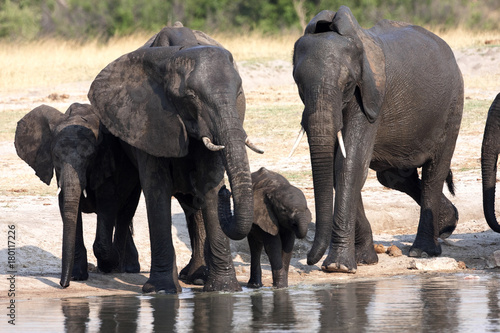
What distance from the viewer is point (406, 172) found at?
32.9 feet

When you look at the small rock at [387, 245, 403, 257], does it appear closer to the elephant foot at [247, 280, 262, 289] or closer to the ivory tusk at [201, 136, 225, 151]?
the elephant foot at [247, 280, 262, 289]

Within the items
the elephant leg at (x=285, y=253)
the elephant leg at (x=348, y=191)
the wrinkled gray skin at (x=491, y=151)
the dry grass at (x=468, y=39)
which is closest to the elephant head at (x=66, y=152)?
the elephant leg at (x=285, y=253)

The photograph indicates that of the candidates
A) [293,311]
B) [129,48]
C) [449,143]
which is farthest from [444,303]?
[129,48]

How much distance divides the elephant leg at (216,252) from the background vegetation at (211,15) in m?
24.3

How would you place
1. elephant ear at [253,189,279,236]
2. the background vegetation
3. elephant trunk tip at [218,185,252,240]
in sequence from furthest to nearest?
the background vegetation < elephant ear at [253,189,279,236] < elephant trunk tip at [218,185,252,240]

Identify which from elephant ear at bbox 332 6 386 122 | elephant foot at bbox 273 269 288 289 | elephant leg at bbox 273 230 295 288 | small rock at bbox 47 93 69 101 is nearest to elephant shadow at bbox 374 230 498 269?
elephant ear at bbox 332 6 386 122

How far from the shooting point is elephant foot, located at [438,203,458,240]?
387 inches

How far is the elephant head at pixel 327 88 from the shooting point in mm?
7652

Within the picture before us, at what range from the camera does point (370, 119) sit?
814 cm

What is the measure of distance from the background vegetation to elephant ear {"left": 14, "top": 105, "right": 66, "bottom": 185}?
→ 23334mm

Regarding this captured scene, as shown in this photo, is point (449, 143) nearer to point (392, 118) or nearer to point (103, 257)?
point (392, 118)

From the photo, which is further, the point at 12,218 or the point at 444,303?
the point at 12,218

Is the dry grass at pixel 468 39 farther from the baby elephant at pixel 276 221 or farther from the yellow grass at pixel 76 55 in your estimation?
the baby elephant at pixel 276 221

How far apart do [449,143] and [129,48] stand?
1583cm
